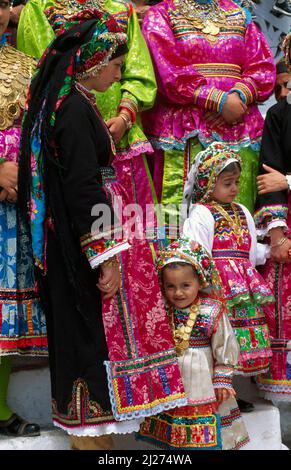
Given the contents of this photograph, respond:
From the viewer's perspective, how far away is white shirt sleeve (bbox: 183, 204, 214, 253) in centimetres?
356

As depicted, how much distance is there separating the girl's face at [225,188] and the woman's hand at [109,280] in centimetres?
104

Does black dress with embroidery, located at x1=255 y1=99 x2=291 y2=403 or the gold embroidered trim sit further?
black dress with embroidery, located at x1=255 y1=99 x2=291 y2=403

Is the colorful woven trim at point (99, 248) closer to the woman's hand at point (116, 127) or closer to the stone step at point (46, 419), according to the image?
the stone step at point (46, 419)

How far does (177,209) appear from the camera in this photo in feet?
13.7

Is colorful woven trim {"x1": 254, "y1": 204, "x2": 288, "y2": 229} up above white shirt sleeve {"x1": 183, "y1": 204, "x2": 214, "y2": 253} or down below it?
above

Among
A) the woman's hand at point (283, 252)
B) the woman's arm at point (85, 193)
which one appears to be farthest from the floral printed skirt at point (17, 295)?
the woman's hand at point (283, 252)

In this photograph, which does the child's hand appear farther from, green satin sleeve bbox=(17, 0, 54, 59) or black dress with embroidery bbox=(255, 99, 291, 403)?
green satin sleeve bbox=(17, 0, 54, 59)

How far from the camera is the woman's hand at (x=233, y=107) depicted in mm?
4039

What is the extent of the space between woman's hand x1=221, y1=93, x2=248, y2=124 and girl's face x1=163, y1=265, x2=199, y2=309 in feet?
3.99

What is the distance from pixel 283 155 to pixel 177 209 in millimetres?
665

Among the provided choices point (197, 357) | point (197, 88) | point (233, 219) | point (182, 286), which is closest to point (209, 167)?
point (233, 219)

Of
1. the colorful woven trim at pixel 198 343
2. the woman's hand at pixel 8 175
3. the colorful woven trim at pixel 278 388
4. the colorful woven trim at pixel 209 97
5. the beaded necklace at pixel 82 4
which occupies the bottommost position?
the colorful woven trim at pixel 278 388

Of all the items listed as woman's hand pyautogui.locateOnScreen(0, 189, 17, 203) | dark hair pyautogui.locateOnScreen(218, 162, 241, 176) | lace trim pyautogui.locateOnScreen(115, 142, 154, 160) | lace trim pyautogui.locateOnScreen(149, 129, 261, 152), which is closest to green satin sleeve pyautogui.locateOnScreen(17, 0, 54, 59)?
lace trim pyautogui.locateOnScreen(115, 142, 154, 160)

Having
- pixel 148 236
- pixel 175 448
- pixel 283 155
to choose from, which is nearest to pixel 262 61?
pixel 283 155
